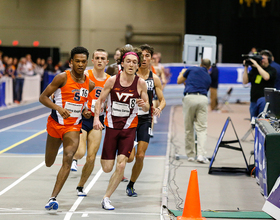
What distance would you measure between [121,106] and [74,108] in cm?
59

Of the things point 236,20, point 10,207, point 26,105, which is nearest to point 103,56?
point 10,207

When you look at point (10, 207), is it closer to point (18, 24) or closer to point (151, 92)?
point (151, 92)

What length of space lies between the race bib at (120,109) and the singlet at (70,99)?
413 mm

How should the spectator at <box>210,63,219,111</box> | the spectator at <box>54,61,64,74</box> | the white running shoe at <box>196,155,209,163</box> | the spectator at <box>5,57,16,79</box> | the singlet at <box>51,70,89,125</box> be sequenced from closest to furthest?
the singlet at <box>51,70,89,125</box> < the white running shoe at <box>196,155,209,163</box> < the spectator at <box>210,63,219,111</box> < the spectator at <box>5,57,16,79</box> < the spectator at <box>54,61,64,74</box>

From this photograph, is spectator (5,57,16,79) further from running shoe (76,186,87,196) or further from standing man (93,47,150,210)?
standing man (93,47,150,210)

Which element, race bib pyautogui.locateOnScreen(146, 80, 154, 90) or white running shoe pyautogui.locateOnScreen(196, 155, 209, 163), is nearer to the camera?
race bib pyautogui.locateOnScreen(146, 80, 154, 90)

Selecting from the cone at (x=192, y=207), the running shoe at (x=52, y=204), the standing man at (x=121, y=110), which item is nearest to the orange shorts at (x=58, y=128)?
the standing man at (x=121, y=110)

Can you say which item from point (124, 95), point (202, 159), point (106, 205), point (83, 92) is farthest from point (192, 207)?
point (202, 159)

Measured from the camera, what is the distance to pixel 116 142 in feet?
18.4

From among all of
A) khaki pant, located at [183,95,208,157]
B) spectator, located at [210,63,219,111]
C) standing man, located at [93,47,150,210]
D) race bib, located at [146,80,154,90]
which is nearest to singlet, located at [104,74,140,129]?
standing man, located at [93,47,150,210]

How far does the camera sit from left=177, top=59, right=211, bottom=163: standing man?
28.3 ft

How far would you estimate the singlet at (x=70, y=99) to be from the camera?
5480 millimetres

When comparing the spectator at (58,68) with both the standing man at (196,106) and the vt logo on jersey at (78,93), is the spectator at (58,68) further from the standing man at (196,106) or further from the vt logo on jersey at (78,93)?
the vt logo on jersey at (78,93)

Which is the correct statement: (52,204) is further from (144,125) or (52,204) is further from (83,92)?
(144,125)
